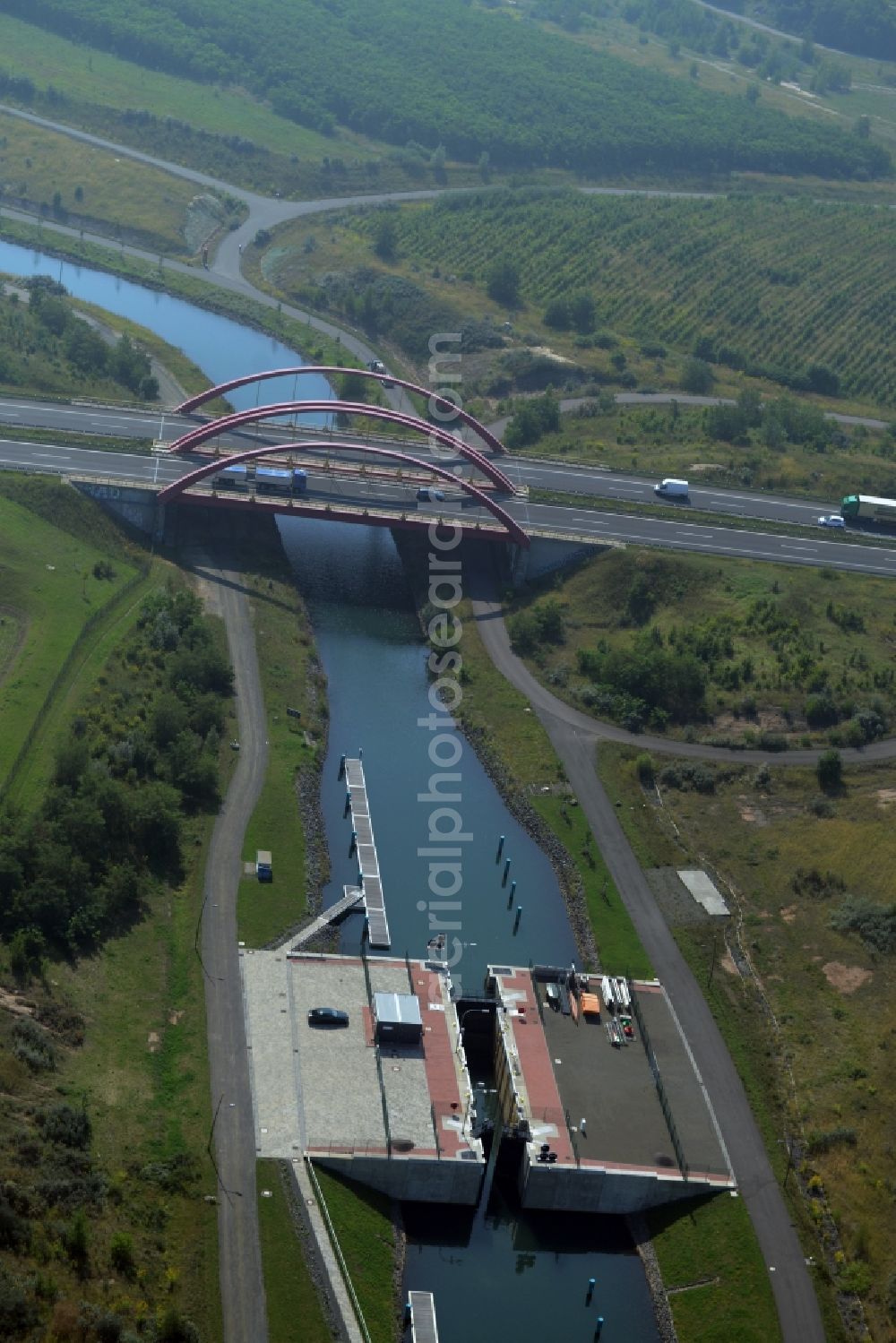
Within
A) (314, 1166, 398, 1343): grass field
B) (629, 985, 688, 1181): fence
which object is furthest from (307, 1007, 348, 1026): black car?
(629, 985, 688, 1181): fence

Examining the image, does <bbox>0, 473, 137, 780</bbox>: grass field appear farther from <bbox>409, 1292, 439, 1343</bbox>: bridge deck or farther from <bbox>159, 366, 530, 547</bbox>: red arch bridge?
<bbox>409, 1292, 439, 1343</bbox>: bridge deck

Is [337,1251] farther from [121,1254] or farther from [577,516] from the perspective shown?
[577,516]

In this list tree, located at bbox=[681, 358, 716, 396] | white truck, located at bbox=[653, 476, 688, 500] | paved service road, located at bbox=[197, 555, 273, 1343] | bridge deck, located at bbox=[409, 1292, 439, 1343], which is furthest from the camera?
tree, located at bbox=[681, 358, 716, 396]

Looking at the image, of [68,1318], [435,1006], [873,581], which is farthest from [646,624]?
[68,1318]

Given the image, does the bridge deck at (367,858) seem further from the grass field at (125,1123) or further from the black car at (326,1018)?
the grass field at (125,1123)

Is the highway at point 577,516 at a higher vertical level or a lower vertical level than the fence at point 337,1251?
higher

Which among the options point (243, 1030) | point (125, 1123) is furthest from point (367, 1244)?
point (243, 1030)

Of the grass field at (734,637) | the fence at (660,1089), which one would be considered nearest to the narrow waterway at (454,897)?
the fence at (660,1089)
